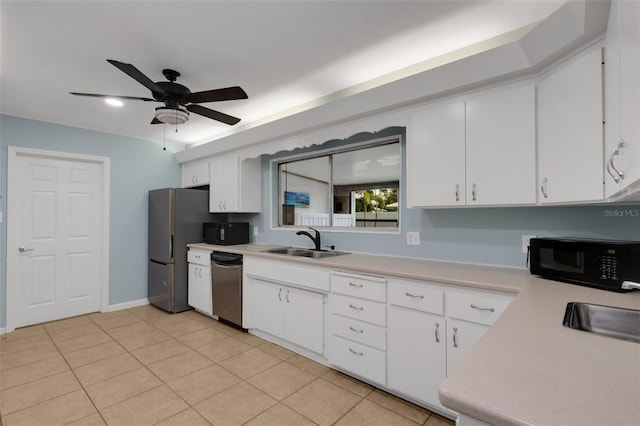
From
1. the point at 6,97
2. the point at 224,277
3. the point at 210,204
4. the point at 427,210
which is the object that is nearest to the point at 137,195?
the point at 210,204

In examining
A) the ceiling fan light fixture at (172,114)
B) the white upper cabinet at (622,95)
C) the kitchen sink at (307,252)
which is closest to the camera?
the white upper cabinet at (622,95)

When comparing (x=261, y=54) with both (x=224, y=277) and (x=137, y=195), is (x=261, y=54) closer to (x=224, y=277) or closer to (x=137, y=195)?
(x=224, y=277)

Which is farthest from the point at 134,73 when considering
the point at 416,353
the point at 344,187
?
the point at 416,353

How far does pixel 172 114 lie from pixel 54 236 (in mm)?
2603

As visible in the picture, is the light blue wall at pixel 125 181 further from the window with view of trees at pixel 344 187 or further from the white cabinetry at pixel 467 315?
the white cabinetry at pixel 467 315

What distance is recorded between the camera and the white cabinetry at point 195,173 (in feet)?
14.4

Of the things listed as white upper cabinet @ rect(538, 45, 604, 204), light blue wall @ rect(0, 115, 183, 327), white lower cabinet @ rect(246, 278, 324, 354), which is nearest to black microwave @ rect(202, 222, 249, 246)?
white lower cabinet @ rect(246, 278, 324, 354)

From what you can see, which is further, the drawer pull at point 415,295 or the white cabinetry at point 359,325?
the white cabinetry at point 359,325

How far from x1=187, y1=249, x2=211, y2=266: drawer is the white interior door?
3.81 feet

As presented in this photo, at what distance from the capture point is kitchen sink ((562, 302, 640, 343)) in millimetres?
1177

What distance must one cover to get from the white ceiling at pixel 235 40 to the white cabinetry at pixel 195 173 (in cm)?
158

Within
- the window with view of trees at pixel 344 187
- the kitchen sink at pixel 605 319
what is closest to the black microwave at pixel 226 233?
the window with view of trees at pixel 344 187

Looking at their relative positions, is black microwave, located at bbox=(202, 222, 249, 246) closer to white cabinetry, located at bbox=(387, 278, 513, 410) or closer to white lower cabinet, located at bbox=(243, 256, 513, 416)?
white lower cabinet, located at bbox=(243, 256, 513, 416)

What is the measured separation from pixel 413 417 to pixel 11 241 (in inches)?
176
